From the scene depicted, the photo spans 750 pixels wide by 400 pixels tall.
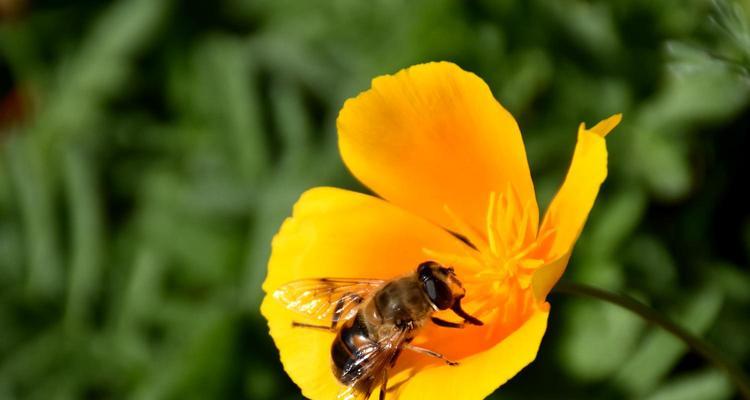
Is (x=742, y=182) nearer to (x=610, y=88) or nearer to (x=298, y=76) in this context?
(x=610, y=88)

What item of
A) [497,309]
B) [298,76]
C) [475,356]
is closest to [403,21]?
[298,76]

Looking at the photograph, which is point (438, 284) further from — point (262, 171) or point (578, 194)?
point (262, 171)

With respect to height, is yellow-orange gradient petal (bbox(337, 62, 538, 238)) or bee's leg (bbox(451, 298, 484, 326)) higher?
yellow-orange gradient petal (bbox(337, 62, 538, 238))

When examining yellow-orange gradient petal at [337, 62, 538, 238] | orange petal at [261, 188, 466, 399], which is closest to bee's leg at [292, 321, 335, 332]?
orange petal at [261, 188, 466, 399]

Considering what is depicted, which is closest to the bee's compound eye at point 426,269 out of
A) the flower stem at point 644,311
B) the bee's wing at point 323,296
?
the bee's wing at point 323,296

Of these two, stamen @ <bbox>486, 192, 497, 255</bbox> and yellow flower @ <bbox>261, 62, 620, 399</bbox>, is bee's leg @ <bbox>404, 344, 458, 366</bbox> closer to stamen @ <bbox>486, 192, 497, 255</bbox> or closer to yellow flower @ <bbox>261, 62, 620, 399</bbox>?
yellow flower @ <bbox>261, 62, 620, 399</bbox>

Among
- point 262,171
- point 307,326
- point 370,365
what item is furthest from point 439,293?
point 262,171
